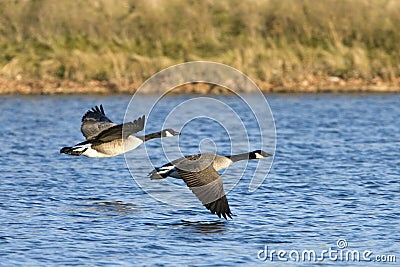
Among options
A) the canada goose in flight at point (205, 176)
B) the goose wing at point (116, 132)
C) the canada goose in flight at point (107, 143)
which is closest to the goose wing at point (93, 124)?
the canada goose in flight at point (107, 143)

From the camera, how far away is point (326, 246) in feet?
34.4

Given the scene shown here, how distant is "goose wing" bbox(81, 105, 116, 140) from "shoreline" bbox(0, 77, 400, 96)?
14.0 metres

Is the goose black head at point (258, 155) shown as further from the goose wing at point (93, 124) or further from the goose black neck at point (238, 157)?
the goose wing at point (93, 124)

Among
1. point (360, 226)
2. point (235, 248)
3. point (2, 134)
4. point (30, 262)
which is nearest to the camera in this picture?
point (30, 262)

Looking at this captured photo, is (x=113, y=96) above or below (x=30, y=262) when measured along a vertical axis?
below

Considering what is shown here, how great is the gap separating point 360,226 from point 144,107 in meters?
15.2

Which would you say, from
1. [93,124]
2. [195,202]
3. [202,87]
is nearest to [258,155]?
[195,202]

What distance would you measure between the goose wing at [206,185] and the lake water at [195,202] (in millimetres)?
358

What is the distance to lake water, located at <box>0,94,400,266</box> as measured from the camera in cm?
1034

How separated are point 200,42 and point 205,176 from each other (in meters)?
19.2

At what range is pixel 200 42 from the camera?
30.4 m

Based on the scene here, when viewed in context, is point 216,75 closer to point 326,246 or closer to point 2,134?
point 2,134

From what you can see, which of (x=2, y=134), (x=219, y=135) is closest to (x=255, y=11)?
(x=219, y=135)

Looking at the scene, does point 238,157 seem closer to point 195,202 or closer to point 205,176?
point 195,202
